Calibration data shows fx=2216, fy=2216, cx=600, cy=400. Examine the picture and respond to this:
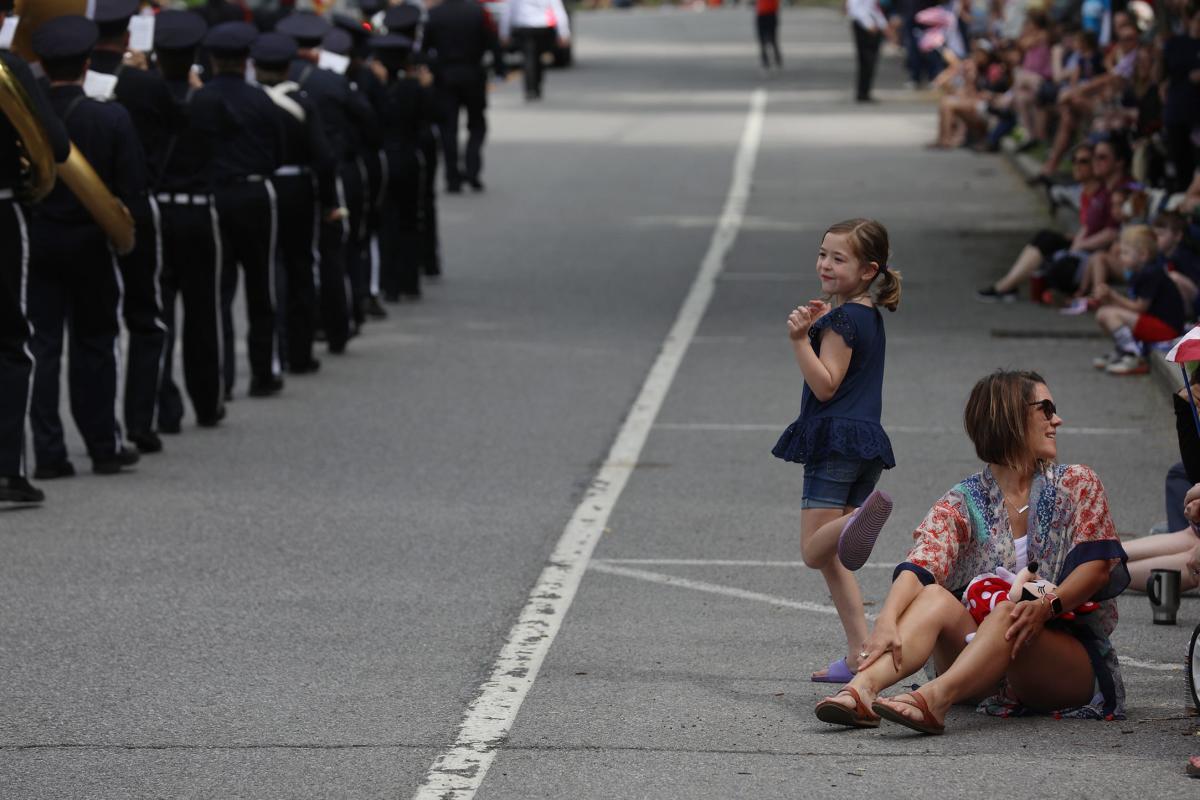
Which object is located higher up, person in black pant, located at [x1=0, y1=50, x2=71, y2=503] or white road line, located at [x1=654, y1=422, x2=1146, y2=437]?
person in black pant, located at [x1=0, y1=50, x2=71, y2=503]

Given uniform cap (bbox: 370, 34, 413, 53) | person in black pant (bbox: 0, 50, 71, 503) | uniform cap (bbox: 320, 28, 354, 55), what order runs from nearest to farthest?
person in black pant (bbox: 0, 50, 71, 503), uniform cap (bbox: 320, 28, 354, 55), uniform cap (bbox: 370, 34, 413, 53)

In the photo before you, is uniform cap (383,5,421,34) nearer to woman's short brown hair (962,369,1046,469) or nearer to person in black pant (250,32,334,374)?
person in black pant (250,32,334,374)

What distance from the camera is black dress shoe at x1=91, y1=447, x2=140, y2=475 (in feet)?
33.8

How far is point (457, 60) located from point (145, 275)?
12.2 meters

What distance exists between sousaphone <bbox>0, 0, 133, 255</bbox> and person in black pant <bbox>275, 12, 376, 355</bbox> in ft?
10.3

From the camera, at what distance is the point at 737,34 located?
55.4 metres

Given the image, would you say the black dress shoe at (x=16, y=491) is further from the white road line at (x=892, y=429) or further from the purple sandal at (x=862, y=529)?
the purple sandal at (x=862, y=529)

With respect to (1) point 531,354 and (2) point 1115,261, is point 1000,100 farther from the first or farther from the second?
(1) point 531,354

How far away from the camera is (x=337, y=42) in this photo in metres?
14.0

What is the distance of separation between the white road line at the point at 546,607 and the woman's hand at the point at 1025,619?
143 centimetres

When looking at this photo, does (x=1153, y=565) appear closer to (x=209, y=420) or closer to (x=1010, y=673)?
(x=1010, y=673)

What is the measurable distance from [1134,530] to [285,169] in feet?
18.3

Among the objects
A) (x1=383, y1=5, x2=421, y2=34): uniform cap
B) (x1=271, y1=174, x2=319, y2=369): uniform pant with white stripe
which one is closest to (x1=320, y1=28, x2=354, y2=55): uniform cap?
(x1=271, y1=174, x2=319, y2=369): uniform pant with white stripe

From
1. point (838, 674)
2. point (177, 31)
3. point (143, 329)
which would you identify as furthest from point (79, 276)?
point (838, 674)
